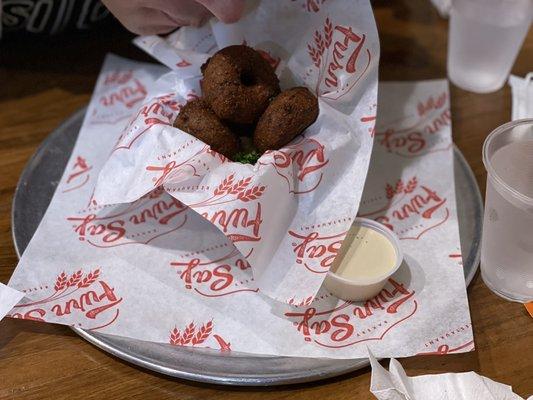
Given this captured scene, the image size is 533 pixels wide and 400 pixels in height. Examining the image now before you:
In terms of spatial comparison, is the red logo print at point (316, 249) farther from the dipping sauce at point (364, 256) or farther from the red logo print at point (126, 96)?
the red logo print at point (126, 96)

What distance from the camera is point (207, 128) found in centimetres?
101

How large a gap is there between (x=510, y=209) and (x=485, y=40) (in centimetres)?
57

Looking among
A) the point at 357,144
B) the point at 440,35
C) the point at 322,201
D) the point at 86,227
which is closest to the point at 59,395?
the point at 86,227

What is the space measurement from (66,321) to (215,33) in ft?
1.90

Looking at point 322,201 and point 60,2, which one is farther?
point 60,2

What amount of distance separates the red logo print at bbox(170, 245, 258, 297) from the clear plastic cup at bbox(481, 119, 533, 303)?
365mm

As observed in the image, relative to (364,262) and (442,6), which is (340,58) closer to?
(364,262)

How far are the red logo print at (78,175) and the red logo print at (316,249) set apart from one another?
42cm

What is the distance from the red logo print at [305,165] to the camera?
100 cm

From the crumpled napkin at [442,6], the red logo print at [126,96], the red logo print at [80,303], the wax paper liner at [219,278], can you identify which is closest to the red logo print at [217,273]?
the wax paper liner at [219,278]

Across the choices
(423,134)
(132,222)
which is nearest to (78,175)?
(132,222)

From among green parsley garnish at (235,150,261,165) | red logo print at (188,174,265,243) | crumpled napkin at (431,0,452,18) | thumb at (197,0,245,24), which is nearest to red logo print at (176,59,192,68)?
thumb at (197,0,245,24)

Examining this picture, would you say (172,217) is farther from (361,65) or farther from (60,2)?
(60,2)

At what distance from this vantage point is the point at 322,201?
1010 millimetres
